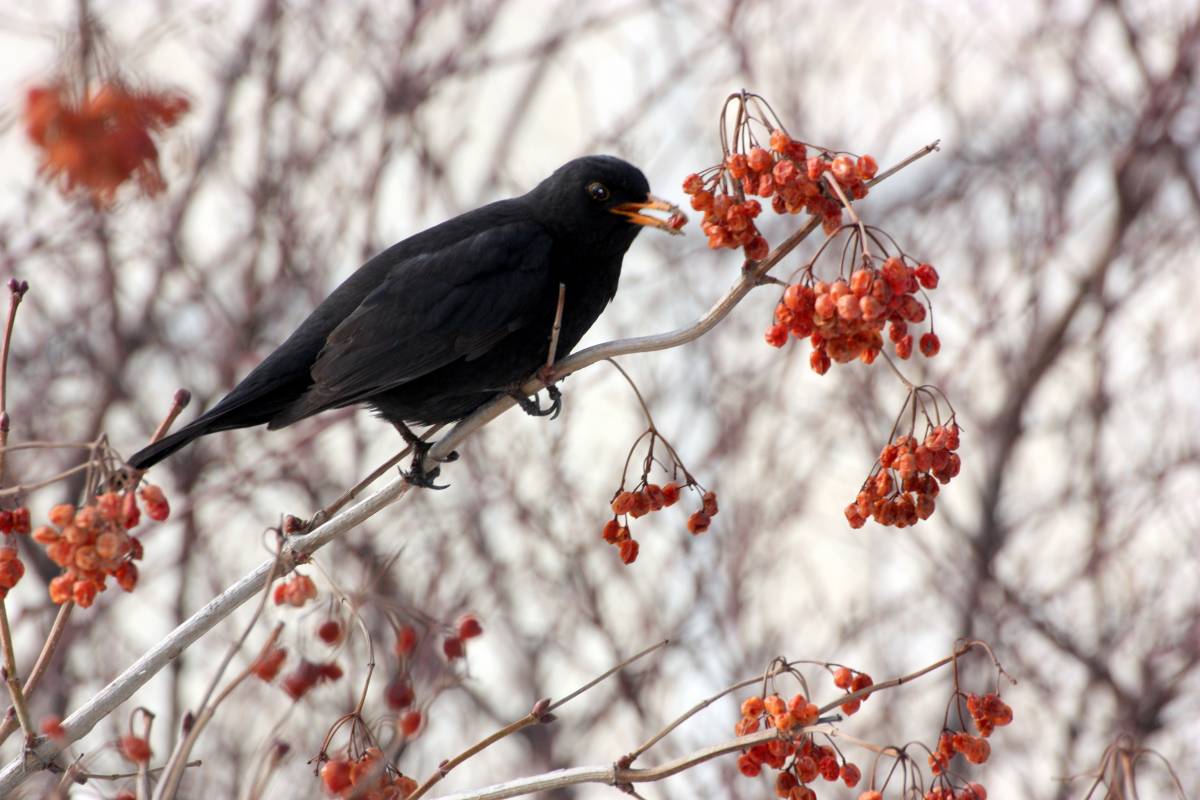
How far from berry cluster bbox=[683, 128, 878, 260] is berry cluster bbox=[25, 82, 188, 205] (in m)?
1.15

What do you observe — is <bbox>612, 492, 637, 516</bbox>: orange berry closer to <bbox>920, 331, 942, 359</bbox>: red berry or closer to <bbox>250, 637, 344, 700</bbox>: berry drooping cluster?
<bbox>920, 331, 942, 359</bbox>: red berry

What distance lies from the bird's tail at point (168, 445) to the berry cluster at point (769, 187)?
147cm

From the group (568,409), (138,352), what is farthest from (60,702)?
(568,409)

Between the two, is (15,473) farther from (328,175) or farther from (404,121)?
(404,121)

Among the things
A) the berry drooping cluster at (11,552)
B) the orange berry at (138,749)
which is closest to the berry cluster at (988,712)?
the orange berry at (138,749)

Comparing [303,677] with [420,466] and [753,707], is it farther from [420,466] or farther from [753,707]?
[420,466]

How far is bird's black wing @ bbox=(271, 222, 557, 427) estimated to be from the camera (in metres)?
4.26

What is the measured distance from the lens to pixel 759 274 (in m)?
2.68

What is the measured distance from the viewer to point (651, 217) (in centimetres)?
423

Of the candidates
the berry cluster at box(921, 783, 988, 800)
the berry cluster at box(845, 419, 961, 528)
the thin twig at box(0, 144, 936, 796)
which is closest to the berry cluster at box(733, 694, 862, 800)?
the berry cluster at box(921, 783, 988, 800)

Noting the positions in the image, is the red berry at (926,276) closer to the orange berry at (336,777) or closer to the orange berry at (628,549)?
Answer: the orange berry at (628,549)

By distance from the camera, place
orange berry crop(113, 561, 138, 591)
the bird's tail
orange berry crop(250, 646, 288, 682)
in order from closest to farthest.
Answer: orange berry crop(250, 646, 288, 682) → orange berry crop(113, 561, 138, 591) → the bird's tail

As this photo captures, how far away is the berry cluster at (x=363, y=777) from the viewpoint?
7.30 ft

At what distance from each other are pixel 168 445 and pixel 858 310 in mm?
2097
